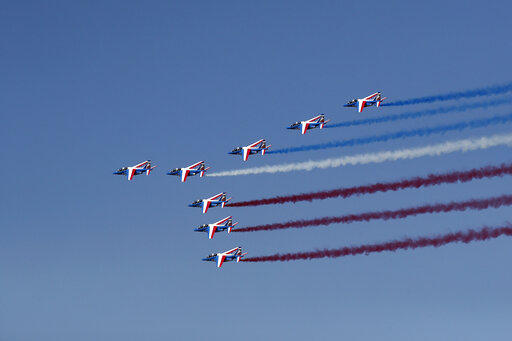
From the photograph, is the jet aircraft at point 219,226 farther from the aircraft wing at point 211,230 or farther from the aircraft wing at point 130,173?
the aircraft wing at point 130,173

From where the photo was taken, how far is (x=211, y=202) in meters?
142

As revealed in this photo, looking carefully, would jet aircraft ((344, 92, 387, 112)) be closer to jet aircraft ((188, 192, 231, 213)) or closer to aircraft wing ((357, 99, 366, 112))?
aircraft wing ((357, 99, 366, 112))

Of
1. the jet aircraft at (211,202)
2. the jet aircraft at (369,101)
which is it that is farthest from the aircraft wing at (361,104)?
the jet aircraft at (211,202)

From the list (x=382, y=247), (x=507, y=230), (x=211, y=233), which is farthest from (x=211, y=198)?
(x=507, y=230)

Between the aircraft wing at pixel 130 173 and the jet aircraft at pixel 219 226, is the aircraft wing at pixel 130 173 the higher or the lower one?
the higher one

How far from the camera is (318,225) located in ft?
397

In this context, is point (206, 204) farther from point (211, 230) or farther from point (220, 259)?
point (220, 259)

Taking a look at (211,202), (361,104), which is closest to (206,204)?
(211,202)

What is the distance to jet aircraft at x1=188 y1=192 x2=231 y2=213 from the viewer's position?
141 meters

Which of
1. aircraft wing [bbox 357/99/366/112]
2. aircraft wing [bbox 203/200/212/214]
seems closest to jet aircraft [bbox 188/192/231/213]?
aircraft wing [bbox 203/200/212/214]

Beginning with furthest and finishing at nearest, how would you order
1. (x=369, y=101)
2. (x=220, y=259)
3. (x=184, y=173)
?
(x=184, y=173) → (x=220, y=259) → (x=369, y=101)

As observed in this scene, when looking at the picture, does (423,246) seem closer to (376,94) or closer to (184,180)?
(376,94)

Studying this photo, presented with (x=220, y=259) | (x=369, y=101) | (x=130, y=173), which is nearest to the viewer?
(x=369, y=101)

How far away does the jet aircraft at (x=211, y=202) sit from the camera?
141125 mm
